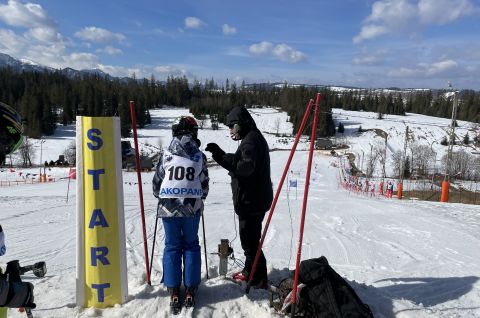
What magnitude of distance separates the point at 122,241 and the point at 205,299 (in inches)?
46.3

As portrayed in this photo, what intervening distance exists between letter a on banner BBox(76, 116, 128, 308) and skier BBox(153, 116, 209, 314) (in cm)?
52

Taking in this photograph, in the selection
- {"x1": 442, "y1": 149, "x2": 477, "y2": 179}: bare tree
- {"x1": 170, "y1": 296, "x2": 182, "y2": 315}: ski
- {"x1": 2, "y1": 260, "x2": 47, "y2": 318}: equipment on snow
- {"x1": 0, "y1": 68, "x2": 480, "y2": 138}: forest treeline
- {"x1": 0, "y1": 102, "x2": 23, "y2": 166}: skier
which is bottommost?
{"x1": 442, "y1": 149, "x2": 477, "y2": 179}: bare tree

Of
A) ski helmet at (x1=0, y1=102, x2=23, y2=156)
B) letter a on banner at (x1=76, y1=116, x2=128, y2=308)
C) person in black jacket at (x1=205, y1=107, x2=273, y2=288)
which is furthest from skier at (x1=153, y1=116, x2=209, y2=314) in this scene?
→ ski helmet at (x1=0, y1=102, x2=23, y2=156)

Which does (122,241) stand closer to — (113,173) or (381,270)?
(113,173)

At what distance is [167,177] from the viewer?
13.2 ft

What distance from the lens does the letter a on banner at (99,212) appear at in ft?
13.0

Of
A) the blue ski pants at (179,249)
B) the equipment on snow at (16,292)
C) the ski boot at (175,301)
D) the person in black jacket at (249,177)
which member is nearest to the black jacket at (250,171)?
the person in black jacket at (249,177)

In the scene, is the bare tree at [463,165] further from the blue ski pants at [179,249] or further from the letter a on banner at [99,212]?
the letter a on banner at [99,212]

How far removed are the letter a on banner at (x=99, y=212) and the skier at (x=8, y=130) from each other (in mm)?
1365

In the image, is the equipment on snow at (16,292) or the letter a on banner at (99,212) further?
the letter a on banner at (99,212)

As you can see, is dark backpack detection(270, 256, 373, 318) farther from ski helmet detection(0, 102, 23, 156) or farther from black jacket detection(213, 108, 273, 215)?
ski helmet detection(0, 102, 23, 156)

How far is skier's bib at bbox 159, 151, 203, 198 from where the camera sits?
3.97 meters

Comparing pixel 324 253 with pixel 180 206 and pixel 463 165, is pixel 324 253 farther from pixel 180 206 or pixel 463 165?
pixel 463 165

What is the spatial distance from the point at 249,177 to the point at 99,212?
5.74 ft
